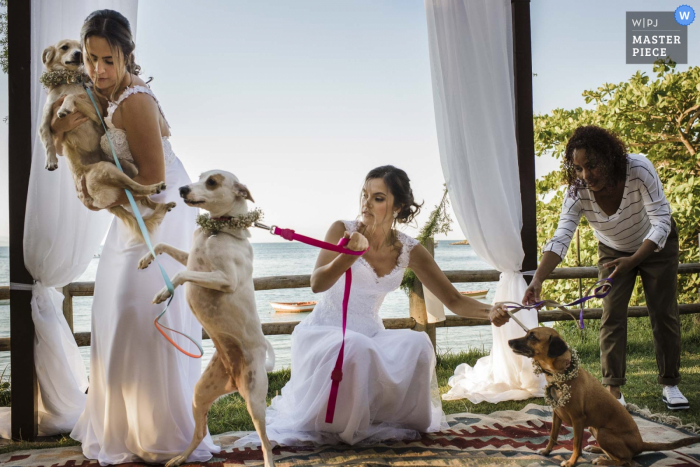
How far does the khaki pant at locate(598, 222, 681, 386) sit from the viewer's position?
374 cm

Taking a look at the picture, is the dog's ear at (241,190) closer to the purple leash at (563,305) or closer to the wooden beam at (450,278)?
the purple leash at (563,305)

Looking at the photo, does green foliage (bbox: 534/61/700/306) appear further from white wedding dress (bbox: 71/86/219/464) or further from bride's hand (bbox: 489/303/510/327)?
white wedding dress (bbox: 71/86/219/464)

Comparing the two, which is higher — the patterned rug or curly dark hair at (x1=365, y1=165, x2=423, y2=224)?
curly dark hair at (x1=365, y1=165, x2=423, y2=224)

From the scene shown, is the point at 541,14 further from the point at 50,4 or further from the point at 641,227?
the point at 50,4

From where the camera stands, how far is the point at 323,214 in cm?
2494

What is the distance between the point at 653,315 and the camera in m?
3.83

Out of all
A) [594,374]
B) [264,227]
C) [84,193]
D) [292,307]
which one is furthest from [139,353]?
[292,307]

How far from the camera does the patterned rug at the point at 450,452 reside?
2.85 m

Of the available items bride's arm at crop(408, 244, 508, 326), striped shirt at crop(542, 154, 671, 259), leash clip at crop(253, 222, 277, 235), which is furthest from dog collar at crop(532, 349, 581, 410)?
leash clip at crop(253, 222, 277, 235)

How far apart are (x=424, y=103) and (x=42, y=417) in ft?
76.1

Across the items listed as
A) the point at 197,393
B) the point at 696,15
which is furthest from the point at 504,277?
the point at 696,15

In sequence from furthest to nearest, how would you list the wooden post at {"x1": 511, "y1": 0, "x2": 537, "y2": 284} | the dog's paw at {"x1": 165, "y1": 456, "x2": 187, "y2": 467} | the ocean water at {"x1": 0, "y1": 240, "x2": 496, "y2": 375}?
the ocean water at {"x1": 0, "y1": 240, "x2": 496, "y2": 375} → the wooden post at {"x1": 511, "y1": 0, "x2": 537, "y2": 284} → the dog's paw at {"x1": 165, "y1": 456, "x2": 187, "y2": 467}

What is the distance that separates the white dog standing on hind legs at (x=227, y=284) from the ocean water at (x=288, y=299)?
1.89 ft

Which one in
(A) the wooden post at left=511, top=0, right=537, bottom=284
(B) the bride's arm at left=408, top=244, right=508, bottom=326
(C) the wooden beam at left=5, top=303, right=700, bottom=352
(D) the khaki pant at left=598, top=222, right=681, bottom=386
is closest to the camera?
(B) the bride's arm at left=408, top=244, right=508, bottom=326
